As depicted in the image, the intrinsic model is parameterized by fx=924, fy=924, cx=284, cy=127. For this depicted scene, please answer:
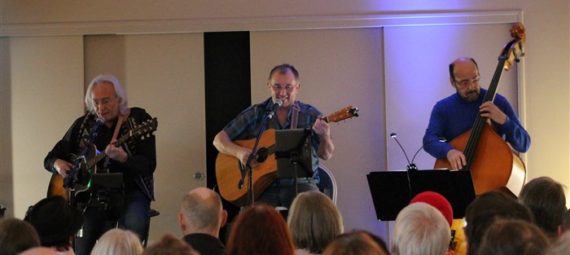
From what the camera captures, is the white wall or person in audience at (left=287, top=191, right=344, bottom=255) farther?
the white wall

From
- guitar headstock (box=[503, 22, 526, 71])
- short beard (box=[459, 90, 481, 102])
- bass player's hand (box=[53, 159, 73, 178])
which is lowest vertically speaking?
bass player's hand (box=[53, 159, 73, 178])

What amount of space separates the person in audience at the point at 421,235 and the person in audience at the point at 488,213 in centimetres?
22

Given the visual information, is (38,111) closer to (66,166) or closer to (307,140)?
(66,166)

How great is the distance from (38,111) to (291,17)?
82.9 inches

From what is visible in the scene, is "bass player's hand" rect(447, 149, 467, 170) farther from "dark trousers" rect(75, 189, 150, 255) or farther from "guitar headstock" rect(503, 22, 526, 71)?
"dark trousers" rect(75, 189, 150, 255)

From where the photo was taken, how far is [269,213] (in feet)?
11.4

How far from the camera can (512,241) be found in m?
2.86

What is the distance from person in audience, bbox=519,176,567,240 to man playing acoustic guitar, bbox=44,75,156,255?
2716 mm

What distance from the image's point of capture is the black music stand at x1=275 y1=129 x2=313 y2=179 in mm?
5762

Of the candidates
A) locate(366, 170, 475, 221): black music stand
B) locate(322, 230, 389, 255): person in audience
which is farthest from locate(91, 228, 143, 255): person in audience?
locate(366, 170, 475, 221): black music stand

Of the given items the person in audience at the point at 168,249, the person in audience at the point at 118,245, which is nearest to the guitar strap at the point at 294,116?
the person in audience at the point at 118,245

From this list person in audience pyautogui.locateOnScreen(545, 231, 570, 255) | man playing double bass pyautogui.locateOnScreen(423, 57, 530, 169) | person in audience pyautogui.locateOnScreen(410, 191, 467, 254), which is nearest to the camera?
person in audience pyautogui.locateOnScreen(545, 231, 570, 255)

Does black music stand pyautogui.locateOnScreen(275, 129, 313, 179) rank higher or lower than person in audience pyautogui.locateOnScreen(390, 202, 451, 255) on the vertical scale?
higher

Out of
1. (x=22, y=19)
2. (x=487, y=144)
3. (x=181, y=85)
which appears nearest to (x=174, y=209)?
(x=181, y=85)
